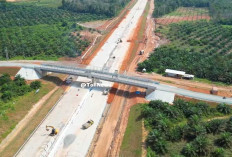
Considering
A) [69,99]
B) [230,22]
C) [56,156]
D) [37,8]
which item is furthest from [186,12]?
[56,156]

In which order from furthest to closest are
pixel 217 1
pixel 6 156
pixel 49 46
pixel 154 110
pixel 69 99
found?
pixel 217 1 < pixel 49 46 < pixel 69 99 < pixel 154 110 < pixel 6 156

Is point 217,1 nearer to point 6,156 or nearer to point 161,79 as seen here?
point 161,79

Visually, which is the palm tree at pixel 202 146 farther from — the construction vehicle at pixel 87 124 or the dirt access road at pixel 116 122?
the construction vehicle at pixel 87 124

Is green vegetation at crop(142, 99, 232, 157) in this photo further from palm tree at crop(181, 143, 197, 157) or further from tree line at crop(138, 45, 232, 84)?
tree line at crop(138, 45, 232, 84)

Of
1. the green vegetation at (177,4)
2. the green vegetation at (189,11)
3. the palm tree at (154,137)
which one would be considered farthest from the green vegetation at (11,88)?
the green vegetation at (177,4)

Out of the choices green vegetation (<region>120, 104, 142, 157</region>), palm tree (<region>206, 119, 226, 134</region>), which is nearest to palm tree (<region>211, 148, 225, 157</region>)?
palm tree (<region>206, 119, 226, 134</region>)
